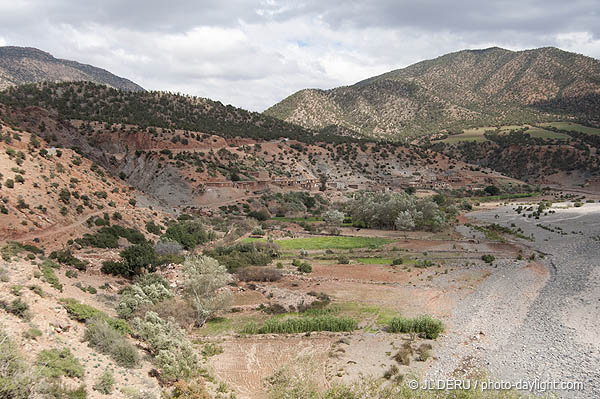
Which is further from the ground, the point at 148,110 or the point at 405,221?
the point at 148,110

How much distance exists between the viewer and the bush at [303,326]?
62.9 feet

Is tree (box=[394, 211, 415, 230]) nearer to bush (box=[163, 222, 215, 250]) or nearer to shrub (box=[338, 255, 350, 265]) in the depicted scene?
shrub (box=[338, 255, 350, 265])

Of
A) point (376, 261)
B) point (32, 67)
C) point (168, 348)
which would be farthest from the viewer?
point (32, 67)

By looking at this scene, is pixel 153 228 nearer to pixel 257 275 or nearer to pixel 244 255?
pixel 244 255

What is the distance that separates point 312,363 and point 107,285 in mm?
12413

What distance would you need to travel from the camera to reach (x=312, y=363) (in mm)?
15773

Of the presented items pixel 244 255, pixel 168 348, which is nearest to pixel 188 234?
pixel 244 255

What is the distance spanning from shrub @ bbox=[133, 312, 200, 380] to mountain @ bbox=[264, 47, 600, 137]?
126 meters

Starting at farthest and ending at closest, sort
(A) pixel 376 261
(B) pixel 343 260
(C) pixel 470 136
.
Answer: (C) pixel 470 136, (A) pixel 376 261, (B) pixel 343 260

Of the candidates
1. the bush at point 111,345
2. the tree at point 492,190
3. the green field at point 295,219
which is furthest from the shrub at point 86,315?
the tree at point 492,190

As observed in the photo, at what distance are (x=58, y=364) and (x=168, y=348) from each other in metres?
4.59

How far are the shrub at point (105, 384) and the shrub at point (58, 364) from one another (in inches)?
20.7

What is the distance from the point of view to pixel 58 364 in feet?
33.9

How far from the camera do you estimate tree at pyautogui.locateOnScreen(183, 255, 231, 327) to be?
20.6 m
